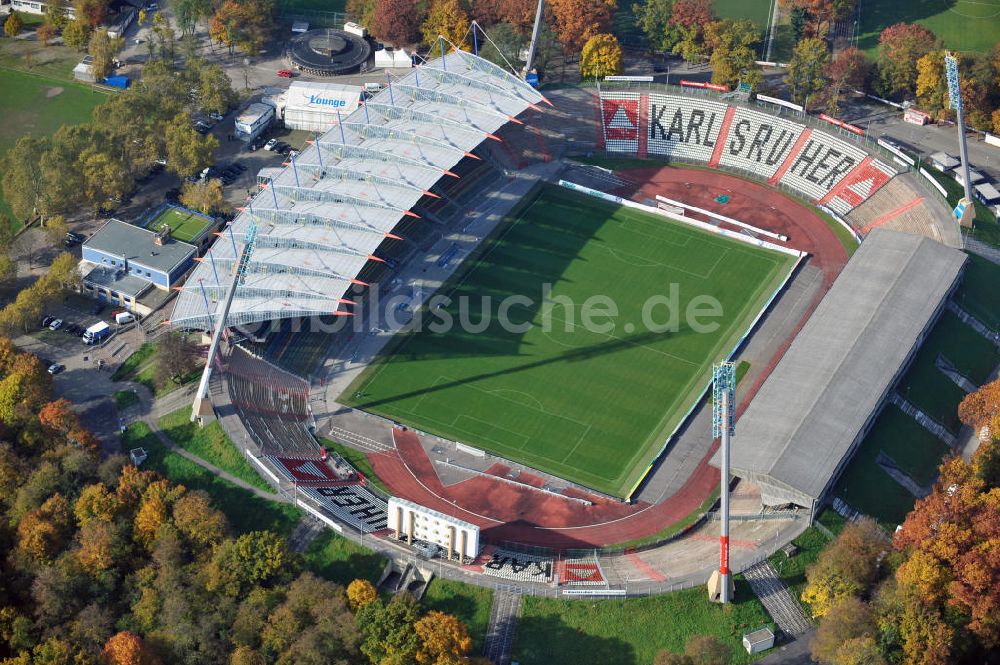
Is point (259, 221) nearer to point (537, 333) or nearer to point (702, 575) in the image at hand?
point (537, 333)

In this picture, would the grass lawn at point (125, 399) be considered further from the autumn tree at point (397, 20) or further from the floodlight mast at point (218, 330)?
the autumn tree at point (397, 20)

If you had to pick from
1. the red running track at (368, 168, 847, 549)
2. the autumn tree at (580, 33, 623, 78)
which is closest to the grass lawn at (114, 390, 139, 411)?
the red running track at (368, 168, 847, 549)

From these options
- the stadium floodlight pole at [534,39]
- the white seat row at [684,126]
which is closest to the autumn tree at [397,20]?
the stadium floodlight pole at [534,39]

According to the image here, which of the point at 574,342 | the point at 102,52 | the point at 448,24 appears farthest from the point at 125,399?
the point at 448,24

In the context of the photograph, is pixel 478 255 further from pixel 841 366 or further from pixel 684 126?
pixel 841 366


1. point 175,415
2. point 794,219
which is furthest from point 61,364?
point 794,219
